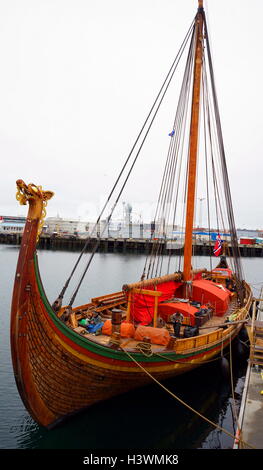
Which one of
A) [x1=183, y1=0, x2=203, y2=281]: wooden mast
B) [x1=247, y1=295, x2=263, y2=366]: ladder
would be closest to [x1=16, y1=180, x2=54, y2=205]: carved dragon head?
[x1=247, y1=295, x2=263, y2=366]: ladder

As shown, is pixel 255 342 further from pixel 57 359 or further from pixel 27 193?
pixel 27 193

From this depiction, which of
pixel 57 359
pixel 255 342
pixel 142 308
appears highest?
pixel 142 308

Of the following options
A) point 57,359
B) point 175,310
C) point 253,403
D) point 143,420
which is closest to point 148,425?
point 143,420

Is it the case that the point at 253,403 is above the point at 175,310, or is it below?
below

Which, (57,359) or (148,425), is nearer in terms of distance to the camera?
(57,359)

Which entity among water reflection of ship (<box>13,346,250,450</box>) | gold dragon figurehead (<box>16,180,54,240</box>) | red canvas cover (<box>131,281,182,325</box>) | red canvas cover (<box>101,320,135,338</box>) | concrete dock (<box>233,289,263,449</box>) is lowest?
water reflection of ship (<box>13,346,250,450</box>)

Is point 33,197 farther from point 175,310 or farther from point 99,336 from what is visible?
point 175,310

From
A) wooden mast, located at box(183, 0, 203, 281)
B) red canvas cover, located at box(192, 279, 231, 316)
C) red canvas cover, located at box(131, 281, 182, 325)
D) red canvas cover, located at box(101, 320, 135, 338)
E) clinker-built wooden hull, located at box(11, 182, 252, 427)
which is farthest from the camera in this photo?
wooden mast, located at box(183, 0, 203, 281)

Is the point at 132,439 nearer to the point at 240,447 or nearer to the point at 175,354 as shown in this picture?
the point at 175,354

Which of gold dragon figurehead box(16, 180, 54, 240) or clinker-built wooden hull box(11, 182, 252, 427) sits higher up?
gold dragon figurehead box(16, 180, 54, 240)

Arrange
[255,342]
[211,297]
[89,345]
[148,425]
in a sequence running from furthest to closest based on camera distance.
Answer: [211,297]
[255,342]
[148,425]
[89,345]

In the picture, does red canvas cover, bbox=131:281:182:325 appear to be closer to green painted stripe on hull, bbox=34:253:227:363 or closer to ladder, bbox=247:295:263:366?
green painted stripe on hull, bbox=34:253:227:363

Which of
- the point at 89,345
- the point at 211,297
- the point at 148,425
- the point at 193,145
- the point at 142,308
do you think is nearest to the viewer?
the point at 89,345
